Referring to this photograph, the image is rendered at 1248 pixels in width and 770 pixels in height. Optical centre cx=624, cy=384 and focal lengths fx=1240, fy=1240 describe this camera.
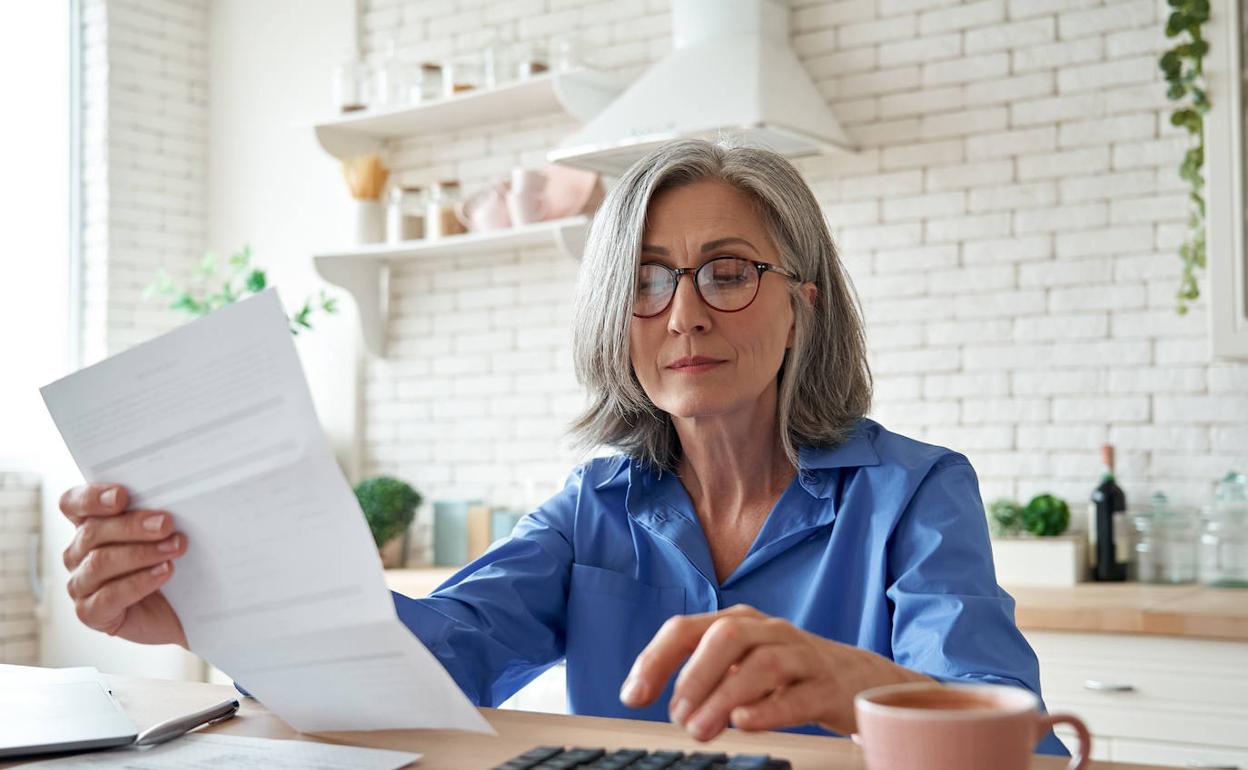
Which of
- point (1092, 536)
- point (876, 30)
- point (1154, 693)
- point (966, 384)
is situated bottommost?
point (1154, 693)

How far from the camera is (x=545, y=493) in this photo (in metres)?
4.24

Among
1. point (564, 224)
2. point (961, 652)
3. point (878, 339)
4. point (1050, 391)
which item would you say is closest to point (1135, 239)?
point (1050, 391)

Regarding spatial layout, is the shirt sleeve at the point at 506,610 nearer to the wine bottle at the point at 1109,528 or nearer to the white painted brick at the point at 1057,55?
the wine bottle at the point at 1109,528

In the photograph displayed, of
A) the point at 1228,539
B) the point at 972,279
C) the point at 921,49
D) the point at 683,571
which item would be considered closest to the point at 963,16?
the point at 921,49

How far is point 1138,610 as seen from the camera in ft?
8.77

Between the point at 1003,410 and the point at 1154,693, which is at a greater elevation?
the point at 1003,410

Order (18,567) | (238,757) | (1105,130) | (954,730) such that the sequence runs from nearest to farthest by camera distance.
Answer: (954,730) → (238,757) → (1105,130) → (18,567)

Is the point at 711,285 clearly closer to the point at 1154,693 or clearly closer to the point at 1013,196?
the point at 1154,693

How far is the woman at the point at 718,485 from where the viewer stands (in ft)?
4.84

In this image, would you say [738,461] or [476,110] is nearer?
[738,461]

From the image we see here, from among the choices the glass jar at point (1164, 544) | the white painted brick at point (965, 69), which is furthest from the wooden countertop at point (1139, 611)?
the white painted brick at point (965, 69)

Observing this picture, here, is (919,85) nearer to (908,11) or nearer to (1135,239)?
(908,11)

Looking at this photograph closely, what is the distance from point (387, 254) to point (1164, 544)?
2.69 meters

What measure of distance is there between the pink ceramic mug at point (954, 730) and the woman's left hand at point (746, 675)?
13 cm
